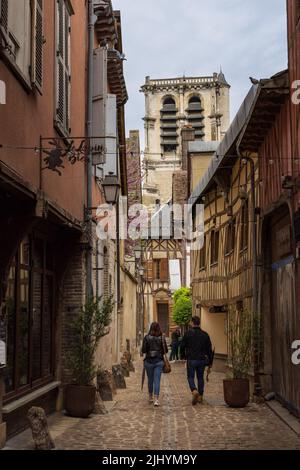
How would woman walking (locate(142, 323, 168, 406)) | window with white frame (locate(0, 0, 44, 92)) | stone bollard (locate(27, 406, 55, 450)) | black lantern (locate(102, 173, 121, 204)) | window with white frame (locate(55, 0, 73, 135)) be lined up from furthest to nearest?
black lantern (locate(102, 173, 121, 204)) < woman walking (locate(142, 323, 168, 406)) < window with white frame (locate(55, 0, 73, 135)) < stone bollard (locate(27, 406, 55, 450)) < window with white frame (locate(0, 0, 44, 92))

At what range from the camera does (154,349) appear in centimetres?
1205

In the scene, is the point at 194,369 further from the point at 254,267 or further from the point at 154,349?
the point at 254,267

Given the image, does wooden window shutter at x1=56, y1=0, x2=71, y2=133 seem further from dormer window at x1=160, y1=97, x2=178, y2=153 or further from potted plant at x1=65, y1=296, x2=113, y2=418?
dormer window at x1=160, y1=97, x2=178, y2=153

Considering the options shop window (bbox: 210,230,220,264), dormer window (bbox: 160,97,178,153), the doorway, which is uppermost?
dormer window (bbox: 160,97,178,153)

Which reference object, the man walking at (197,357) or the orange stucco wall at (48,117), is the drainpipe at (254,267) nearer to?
the man walking at (197,357)

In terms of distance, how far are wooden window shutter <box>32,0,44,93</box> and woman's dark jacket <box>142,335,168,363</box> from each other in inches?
209

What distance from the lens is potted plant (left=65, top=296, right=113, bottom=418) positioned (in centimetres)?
1024

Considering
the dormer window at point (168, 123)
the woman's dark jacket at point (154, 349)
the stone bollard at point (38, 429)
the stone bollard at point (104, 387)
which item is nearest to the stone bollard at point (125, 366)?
the stone bollard at point (104, 387)

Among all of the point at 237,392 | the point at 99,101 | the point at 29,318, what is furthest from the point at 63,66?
the point at 237,392

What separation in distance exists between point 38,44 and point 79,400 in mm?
5121

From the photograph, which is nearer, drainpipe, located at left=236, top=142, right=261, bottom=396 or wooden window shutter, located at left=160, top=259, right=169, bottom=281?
drainpipe, located at left=236, top=142, right=261, bottom=396

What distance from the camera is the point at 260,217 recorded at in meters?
13.0

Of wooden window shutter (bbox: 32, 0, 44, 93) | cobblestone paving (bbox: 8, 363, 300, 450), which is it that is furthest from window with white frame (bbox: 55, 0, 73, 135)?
Answer: cobblestone paving (bbox: 8, 363, 300, 450)
